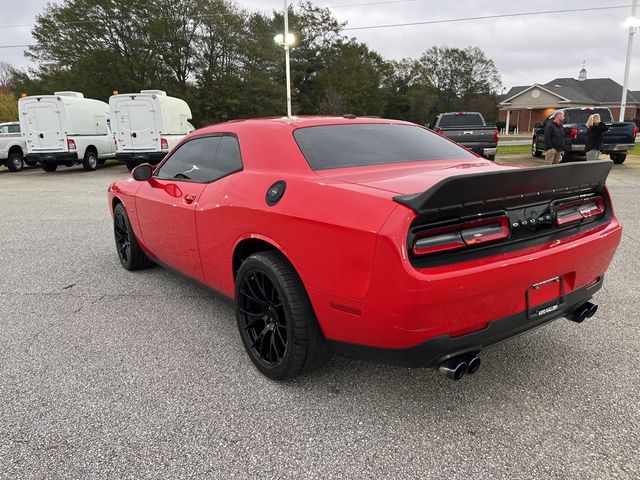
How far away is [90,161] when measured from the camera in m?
17.9

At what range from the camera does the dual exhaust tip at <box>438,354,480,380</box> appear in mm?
2156

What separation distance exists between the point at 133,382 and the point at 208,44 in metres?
32.0

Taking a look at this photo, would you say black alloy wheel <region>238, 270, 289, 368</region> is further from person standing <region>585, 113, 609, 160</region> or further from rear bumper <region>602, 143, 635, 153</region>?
rear bumper <region>602, 143, 635, 153</region>

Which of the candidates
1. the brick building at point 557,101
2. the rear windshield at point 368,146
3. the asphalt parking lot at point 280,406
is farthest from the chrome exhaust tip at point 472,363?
the brick building at point 557,101

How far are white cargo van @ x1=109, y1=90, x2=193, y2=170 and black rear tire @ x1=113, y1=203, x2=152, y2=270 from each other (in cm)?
1161

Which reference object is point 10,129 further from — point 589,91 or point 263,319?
point 589,91

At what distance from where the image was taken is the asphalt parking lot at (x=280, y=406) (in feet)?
6.93

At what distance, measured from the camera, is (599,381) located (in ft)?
8.95

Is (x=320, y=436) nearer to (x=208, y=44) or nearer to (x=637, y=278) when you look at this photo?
(x=637, y=278)

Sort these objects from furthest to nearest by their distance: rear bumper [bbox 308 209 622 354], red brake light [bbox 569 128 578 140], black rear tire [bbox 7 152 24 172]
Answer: black rear tire [bbox 7 152 24 172], red brake light [bbox 569 128 578 140], rear bumper [bbox 308 209 622 354]

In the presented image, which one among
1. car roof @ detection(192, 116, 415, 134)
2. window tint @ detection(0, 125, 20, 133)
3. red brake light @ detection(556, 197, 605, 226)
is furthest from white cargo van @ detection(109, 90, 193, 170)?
red brake light @ detection(556, 197, 605, 226)

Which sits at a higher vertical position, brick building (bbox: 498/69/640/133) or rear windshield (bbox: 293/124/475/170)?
brick building (bbox: 498/69/640/133)

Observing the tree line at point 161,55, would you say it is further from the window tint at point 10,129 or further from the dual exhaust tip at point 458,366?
the dual exhaust tip at point 458,366

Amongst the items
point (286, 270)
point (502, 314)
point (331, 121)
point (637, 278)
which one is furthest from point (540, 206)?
point (637, 278)
